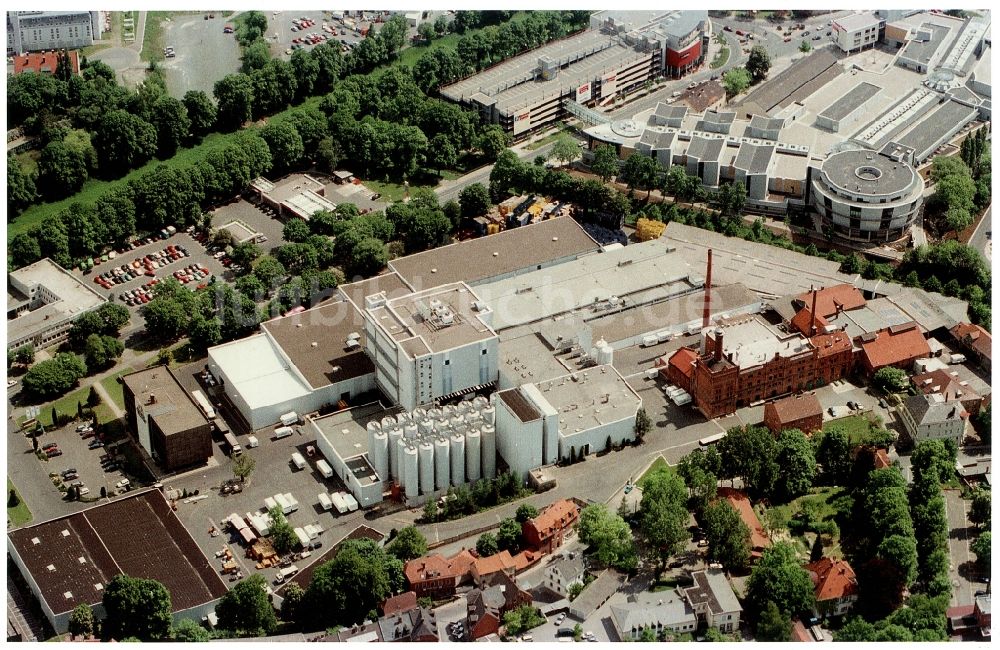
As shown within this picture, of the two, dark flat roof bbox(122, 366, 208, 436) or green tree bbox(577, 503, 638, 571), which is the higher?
dark flat roof bbox(122, 366, 208, 436)

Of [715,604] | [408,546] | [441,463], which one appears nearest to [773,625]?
[715,604]

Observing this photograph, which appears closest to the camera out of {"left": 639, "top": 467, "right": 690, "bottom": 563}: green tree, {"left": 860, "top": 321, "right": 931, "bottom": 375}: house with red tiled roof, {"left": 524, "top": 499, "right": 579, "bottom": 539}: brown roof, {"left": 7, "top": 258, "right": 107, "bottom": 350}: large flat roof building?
{"left": 639, "top": 467, "right": 690, "bottom": 563}: green tree

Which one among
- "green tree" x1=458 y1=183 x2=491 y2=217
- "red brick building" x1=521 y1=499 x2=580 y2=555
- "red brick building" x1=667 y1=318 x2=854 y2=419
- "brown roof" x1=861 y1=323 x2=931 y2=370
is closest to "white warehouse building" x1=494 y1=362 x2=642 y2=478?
"red brick building" x1=667 y1=318 x2=854 y2=419

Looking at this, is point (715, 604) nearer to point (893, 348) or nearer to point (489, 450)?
point (489, 450)

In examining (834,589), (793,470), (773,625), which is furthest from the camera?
(793,470)

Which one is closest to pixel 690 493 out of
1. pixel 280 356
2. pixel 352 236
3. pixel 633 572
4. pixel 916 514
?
pixel 633 572

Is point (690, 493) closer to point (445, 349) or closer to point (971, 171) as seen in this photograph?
point (445, 349)

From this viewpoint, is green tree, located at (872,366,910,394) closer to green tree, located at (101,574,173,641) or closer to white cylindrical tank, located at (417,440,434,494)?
white cylindrical tank, located at (417,440,434,494)
